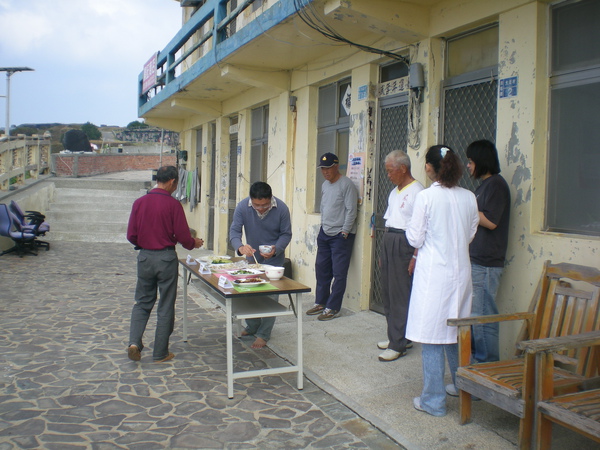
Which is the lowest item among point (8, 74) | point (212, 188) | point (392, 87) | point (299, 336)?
point (299, 336)

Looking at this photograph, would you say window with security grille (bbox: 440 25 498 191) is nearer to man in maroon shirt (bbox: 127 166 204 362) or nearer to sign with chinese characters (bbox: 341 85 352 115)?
sign with chinese characters (bbox: 341 85 352 115)

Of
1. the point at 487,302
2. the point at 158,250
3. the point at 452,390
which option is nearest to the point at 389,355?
the point at 452,390

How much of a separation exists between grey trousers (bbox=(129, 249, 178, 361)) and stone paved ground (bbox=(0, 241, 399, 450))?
242 millimetres

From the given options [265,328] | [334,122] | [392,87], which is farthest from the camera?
[334,122]

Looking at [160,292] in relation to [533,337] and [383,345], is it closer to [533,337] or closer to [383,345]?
[383,345]

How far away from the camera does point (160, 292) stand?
5.11 meters

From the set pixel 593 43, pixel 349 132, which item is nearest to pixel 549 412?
pixel 593 43

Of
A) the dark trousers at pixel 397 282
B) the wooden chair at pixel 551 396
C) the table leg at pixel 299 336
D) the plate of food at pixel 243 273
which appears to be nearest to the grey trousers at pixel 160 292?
the plate of food at pixel 243 273

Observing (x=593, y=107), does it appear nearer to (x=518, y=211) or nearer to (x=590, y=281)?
(x=518, y=211)

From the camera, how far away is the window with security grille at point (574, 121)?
4.28m

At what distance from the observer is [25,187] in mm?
16125

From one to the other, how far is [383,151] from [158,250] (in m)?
3.10

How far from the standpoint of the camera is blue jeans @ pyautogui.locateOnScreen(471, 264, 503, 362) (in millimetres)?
4484

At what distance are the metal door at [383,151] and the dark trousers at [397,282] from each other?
1.42m
